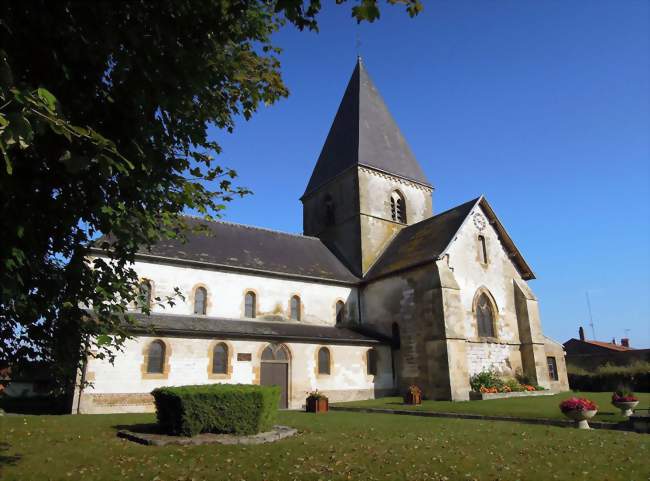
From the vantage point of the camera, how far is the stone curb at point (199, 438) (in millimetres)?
10398

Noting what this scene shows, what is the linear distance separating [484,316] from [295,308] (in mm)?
10399

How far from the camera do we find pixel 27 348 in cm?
728

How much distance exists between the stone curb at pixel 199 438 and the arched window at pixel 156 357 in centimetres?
763

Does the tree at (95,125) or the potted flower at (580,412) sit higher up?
the tree at (95,125)

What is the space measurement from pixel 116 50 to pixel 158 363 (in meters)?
17.0

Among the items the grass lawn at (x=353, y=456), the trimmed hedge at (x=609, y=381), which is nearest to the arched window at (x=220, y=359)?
the grass lawn at (x=353, y=456)

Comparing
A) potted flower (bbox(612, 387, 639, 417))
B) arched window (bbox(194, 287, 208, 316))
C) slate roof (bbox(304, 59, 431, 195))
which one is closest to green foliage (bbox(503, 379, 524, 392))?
potted flower (bbox(612, 387, 639, 417))

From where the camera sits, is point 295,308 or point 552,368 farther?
point 552,368

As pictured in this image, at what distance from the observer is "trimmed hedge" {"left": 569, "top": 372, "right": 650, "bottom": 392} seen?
2739 centimetres

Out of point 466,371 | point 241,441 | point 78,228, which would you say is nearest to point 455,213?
point 466,371

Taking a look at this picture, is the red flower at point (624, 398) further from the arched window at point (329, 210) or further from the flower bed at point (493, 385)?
the arched window at point (329, 210)

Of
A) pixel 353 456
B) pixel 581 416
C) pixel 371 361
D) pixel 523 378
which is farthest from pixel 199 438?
pixel 523 378

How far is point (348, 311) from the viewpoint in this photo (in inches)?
1092

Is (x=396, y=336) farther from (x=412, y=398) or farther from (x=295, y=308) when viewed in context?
(x=295, y=308)
